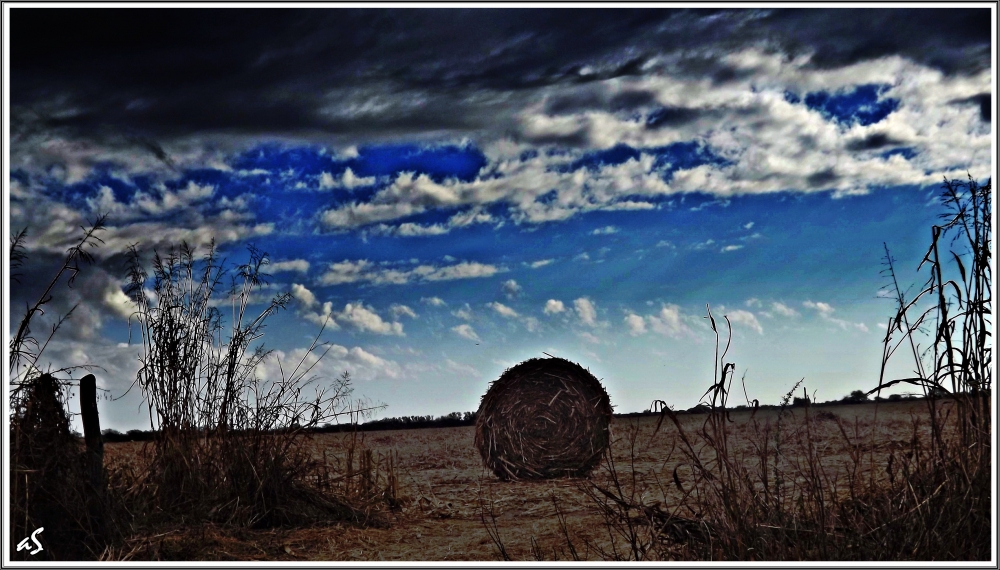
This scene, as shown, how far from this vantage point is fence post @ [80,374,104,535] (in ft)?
11.9

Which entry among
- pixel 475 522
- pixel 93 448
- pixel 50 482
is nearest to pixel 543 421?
pixel 475 522

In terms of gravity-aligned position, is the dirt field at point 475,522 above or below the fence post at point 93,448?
below

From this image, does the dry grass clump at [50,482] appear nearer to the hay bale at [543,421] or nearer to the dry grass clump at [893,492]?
the dry grass clump at [893,492]

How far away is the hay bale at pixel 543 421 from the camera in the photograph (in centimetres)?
767

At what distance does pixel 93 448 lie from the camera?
12.0 feet

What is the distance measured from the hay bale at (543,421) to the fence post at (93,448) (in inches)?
179

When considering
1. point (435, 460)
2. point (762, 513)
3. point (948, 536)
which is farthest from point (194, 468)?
point (435, 460)

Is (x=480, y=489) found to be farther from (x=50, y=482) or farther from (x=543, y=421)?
(x=543, y=421)

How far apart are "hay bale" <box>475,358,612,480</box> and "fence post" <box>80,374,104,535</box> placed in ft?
14.9

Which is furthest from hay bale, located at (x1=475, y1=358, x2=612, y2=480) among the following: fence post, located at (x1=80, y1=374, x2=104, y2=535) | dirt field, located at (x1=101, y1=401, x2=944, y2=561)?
fence post, located at (x1=80, y1=374, x2=104, y2=535)

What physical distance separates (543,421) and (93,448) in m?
4.78

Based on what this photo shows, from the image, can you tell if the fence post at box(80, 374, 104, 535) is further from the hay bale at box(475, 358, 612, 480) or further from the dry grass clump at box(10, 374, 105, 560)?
the hay bale at box(475, 358, 612, 480)

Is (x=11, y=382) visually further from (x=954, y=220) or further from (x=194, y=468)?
(x=954, y=220)

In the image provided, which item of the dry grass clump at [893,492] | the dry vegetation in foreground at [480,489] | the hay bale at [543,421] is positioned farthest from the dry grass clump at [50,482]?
the hay bale at [543,421]
